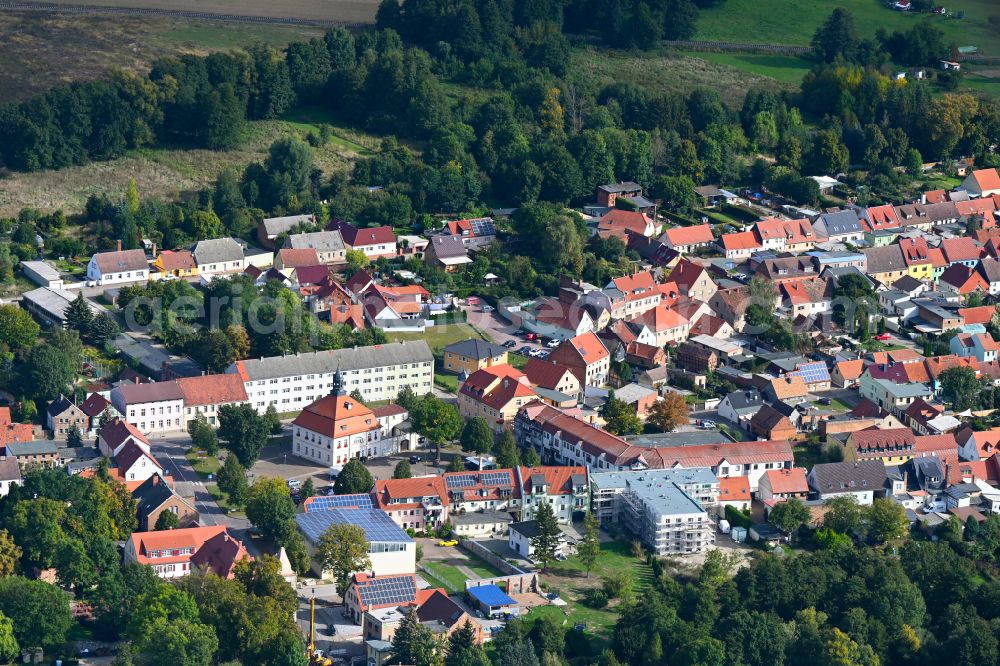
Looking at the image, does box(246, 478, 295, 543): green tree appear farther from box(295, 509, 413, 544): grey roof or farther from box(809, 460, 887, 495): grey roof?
box(809, 460, 887, 495): grey roof

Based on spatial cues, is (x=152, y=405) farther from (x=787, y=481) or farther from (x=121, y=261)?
(x=787, y=481)

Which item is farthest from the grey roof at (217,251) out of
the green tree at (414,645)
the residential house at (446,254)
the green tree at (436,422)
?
the green tree at (414,645)

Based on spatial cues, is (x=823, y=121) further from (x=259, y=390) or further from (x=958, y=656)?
(x=958, y=656)

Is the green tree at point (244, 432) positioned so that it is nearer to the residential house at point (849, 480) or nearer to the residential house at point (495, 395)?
the residential house at point (495, 395)

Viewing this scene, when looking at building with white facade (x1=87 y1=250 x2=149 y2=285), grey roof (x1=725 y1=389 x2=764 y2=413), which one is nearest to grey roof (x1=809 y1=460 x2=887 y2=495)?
grey roof (x1=725 y1=389 x2=764 y2=413)

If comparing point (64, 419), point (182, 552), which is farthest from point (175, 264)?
point (182, 552)
